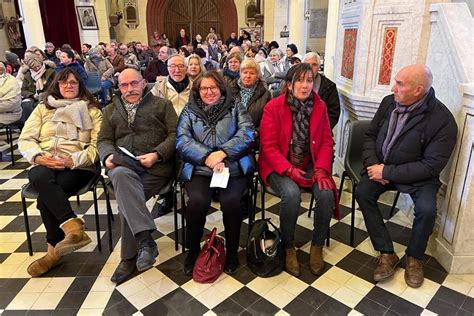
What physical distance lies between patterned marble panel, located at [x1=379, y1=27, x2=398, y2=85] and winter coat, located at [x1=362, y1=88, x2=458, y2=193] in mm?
755

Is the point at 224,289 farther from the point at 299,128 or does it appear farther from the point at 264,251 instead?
the point at 299,128

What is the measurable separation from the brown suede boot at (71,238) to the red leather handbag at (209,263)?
76 centimetres

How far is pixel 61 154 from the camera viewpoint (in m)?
2.56

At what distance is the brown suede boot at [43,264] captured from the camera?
237cm

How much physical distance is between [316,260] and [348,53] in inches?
80.4

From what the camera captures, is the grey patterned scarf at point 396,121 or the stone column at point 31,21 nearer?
the grey patterned scarf at point 396,121

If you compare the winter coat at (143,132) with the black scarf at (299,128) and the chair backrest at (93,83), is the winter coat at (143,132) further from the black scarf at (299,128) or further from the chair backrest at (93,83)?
the chair backrest at (93,83)

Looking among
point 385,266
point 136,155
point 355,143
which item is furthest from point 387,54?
point 136,155

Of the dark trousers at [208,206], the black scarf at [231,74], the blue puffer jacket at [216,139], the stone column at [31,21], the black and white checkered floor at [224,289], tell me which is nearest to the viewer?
the black and white checkered floor at [224,289]

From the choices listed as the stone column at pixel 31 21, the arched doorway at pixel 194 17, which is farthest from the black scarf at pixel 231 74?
the arched doorway at pixel 194 17

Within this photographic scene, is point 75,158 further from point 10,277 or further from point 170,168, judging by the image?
point 10,277

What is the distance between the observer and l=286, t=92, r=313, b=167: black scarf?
8.24ft

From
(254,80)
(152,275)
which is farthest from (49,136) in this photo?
(254,80)

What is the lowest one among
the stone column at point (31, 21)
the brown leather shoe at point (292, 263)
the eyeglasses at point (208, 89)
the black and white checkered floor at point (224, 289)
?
the black and white checkered floor at point (224, 289)
